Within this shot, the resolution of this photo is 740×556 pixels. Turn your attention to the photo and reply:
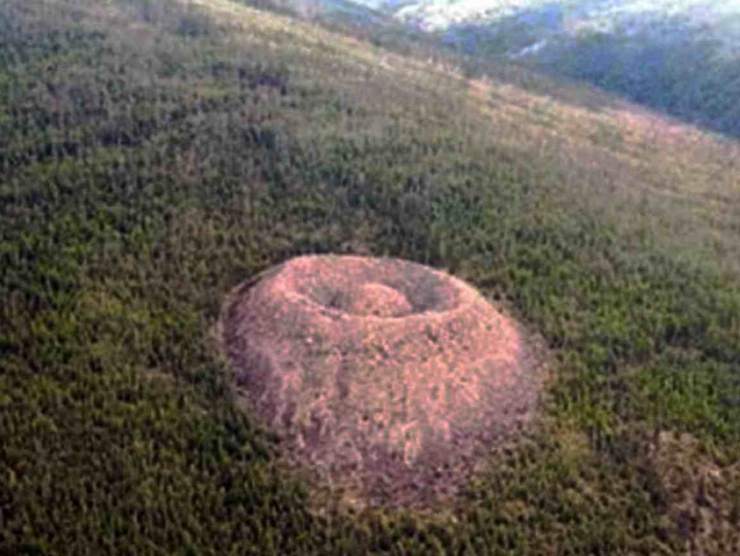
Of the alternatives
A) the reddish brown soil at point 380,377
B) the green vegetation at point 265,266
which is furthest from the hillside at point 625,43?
the reddish brown soil at point 380,377

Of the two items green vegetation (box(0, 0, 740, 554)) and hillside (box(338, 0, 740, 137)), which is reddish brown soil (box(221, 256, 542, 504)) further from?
hillside (box(338, 0, 740, 137))

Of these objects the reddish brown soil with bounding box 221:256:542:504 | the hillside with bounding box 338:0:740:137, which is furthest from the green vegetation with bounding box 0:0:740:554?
the hillside with bounding box 338:0:740:137

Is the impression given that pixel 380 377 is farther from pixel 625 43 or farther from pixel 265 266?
pixel 625 43

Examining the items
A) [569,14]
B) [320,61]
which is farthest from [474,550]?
[569,14]

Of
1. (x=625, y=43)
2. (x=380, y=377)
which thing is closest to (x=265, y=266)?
(x=380, y=377)

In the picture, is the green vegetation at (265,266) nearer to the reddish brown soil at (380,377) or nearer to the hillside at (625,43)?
the reddish brown soil at (380,377)

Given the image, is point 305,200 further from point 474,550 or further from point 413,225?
point 474,550

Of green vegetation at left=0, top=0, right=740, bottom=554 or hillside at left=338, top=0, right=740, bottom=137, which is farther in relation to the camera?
hillside at left=338, top=0, right=740, bottom=137
